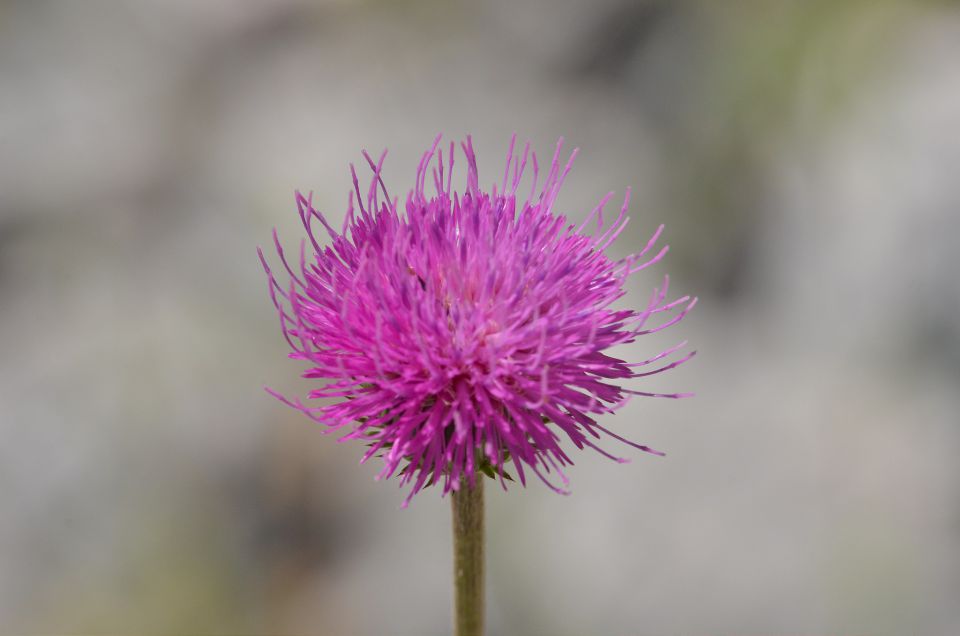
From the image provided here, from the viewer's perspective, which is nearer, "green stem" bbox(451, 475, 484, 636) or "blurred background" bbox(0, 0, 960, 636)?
"green stem" bbox(451, 475, 484, 636)

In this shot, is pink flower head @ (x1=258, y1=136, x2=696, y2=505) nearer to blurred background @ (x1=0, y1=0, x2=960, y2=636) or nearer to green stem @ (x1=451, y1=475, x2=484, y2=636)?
green stem @ (x1=451, y1=475, x2=484, y2=636)

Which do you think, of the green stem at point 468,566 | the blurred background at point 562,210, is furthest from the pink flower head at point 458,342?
the blurred background at point 562,210

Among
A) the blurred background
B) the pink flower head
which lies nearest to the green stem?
the pink flower head

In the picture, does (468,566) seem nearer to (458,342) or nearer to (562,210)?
(458,342)

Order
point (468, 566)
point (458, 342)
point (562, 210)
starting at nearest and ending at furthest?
point (458, 342), point (468, 566), point (562, 210)

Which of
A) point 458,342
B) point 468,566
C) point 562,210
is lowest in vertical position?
point 468,566

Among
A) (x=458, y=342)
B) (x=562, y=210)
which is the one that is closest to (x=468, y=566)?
(x=458, y=342)
